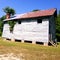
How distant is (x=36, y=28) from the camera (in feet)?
79.9

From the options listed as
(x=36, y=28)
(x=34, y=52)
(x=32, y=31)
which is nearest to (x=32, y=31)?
(x=32, y=31)

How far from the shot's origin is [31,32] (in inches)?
987

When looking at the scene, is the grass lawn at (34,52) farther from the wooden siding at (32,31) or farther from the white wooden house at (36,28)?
the white wooden house at (36,28)

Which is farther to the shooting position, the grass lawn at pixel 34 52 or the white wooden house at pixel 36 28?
the white wooden house at pixel 36 28

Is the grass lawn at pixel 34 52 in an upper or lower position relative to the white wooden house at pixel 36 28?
lower

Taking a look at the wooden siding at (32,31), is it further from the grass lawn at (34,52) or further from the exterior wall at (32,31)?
the grass lawn at (34,52)

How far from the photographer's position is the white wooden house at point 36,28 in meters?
23.1

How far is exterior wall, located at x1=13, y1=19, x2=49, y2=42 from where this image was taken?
23069 millimetres

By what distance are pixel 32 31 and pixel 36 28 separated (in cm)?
101

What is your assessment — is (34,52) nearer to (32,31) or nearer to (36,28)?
(36,28)

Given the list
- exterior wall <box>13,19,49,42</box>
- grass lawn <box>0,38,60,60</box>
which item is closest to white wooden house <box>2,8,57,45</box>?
exterior wall <box>13,19,49,42</box>

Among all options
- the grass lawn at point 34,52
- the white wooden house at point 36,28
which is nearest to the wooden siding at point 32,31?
the white wooden house at point 36,28

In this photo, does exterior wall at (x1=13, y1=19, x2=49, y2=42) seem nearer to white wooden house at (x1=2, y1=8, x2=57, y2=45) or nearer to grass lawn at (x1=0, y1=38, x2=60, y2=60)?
white wooden house at (x1=2, y1=8, x2=57, y2=45)

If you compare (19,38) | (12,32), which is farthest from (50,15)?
(12,32)
